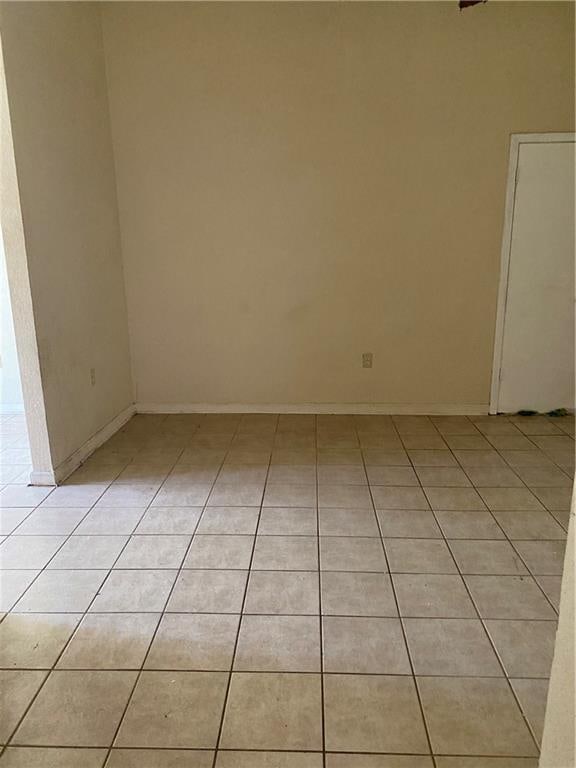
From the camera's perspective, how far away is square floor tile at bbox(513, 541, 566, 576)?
1965 mm

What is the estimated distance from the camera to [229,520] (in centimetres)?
236

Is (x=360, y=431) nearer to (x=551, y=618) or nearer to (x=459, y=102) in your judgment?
(x=551, y=618)

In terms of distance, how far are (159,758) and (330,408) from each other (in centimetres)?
279

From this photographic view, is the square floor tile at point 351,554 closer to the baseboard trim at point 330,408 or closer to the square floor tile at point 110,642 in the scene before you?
the square floor tile at point 110,642

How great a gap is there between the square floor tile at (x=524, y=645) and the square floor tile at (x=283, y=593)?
586 millimetres

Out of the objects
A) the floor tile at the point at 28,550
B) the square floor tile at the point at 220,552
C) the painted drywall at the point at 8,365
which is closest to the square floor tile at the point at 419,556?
the square floor tile at the point at 220,552

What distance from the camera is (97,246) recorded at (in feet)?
10.7

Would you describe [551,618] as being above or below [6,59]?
below

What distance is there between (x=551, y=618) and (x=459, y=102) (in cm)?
309

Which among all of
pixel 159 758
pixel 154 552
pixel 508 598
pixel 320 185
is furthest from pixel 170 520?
pixel 320 185

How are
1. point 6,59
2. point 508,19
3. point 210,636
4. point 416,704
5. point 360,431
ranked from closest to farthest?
point 416,704 < point 210,636 < point 6,59 < point 508,19 < point 360,431

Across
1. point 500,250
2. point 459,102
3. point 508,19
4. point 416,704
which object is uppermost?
point 508,19

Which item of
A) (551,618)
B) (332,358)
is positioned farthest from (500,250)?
(551,618)

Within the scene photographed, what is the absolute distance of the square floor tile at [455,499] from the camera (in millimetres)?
2453
